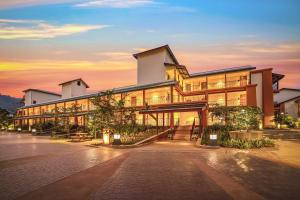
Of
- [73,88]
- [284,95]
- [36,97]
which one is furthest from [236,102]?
[36,97]

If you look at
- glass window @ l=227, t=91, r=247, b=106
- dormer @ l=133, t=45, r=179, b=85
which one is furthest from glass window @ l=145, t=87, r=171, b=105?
glass window @ l=227, t=91, r=247, b=106

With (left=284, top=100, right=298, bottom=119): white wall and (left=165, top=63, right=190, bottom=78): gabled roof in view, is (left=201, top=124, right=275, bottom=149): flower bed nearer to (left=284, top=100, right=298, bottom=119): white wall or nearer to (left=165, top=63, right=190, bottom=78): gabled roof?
(left=165, top=63, right=190, bottom=78): gabled roof

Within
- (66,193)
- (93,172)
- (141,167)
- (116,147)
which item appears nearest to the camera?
(66,193)

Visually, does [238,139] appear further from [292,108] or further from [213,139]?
[292,108]

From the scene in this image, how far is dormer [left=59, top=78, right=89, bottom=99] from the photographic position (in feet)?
201

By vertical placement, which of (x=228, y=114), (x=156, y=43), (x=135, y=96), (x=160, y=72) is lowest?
(x=228, y=114)

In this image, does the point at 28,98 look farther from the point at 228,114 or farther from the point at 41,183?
the point at 41,183

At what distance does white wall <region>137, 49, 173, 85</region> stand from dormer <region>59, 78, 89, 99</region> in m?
24.3

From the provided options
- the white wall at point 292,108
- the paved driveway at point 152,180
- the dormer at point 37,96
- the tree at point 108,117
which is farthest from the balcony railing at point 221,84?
the dormer at point 37,96

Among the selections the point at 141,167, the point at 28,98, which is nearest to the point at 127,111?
the point at 141,167

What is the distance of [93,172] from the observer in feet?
33.2

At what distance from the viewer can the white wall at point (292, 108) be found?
55.4 m

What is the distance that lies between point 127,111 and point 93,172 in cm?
1692

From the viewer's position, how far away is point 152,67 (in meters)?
42.4
